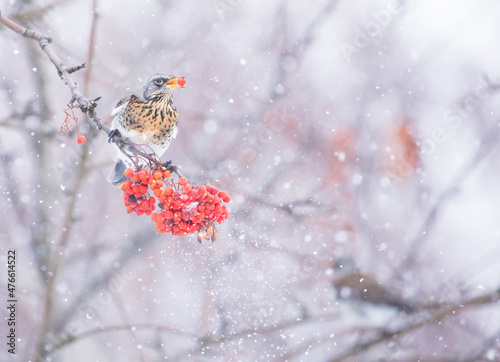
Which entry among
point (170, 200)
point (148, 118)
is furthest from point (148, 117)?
point (170, 200)

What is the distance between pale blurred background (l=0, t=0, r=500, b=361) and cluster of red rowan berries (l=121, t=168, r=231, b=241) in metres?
0.94

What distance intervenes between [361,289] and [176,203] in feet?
5.10

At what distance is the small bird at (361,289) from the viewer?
2.04 metres

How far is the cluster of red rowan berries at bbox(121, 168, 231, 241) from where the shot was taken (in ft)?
2.48

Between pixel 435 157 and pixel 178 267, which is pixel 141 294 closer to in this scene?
pixel 178 267

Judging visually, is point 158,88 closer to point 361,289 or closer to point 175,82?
point 175,82

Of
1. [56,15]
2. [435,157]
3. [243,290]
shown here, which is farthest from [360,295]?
[56,15]

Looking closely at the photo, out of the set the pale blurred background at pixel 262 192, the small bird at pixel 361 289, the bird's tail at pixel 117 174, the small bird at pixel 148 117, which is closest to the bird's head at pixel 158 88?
the small bird at pixel 148 117

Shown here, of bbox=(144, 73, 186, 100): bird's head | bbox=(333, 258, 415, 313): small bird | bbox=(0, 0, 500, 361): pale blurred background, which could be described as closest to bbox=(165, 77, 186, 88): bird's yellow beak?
bbox=(144, 73, 186, 100): bird's head

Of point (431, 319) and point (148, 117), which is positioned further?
point (431, 319)

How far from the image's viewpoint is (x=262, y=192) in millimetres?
1888

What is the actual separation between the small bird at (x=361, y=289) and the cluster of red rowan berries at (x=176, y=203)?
1.38m

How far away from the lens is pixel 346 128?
1.97 m

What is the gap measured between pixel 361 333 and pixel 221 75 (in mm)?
1366
